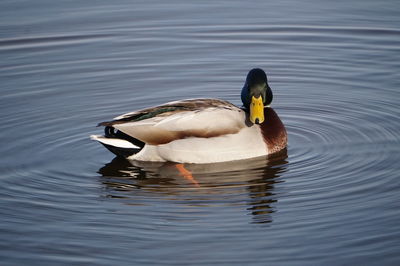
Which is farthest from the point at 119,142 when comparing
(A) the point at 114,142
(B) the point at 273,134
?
(B) the point at 273,134

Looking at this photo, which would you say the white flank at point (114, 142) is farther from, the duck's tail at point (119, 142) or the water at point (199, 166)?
the water at point (199, 166)

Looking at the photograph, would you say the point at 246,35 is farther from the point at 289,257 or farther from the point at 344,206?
the point at 289,257

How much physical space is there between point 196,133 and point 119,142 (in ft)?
2.82

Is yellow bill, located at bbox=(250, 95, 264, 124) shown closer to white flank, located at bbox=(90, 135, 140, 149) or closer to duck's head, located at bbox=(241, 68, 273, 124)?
duck's head, located at bbox=(241, 68, 273, 124)

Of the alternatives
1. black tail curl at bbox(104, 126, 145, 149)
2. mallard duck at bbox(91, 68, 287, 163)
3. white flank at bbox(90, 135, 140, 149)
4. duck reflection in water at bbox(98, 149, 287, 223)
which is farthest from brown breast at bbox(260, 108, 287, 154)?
white flank at bbox(90, 135, 140, 149)

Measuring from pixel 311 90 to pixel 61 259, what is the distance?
542 cm

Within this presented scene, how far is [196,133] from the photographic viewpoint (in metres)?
9.02

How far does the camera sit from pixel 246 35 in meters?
13.2

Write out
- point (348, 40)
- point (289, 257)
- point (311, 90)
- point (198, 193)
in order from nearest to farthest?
point (289, 257)
point (198, 193)
point (311, 90)
point (348, 40)

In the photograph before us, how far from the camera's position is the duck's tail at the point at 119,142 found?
9.00m

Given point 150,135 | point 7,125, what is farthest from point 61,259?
point 7,125

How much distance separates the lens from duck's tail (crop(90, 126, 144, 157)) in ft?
29.5

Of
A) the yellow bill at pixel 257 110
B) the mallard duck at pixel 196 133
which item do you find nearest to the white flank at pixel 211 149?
the mallard duck at pixel 196 133

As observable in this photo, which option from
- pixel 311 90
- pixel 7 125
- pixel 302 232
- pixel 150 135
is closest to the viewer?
pixel 302 232
